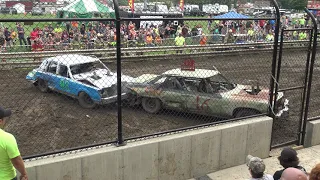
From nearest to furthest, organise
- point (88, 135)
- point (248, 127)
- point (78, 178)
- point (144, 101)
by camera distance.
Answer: point (78, 178) < point (248, 127) < point (88, 135) < point (144, 101)

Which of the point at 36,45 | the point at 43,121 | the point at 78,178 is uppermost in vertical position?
the point at 36,45

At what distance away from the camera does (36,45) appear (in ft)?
44.3

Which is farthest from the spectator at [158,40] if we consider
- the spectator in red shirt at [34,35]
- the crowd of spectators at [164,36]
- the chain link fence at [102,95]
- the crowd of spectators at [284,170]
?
the crowd of spectators at [284,170]

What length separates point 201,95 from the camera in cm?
864

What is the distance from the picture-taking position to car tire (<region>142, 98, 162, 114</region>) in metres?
9.34

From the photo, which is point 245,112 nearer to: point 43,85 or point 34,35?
point 43,85

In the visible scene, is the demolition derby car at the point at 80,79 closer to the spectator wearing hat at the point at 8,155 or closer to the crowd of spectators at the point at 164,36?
the crowd of spectators at the point at 164,36

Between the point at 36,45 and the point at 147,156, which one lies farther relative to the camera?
the point at 36,45

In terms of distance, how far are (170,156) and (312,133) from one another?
10.5 feet

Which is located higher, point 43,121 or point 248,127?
point 248,127

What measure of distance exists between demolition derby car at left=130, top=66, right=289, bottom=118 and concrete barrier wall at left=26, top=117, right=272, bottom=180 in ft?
7.04

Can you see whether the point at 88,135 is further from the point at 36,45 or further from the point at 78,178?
the point at 36,45

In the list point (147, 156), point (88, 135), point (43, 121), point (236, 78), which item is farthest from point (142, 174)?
point (236, 78)

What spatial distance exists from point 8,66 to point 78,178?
11.3m
